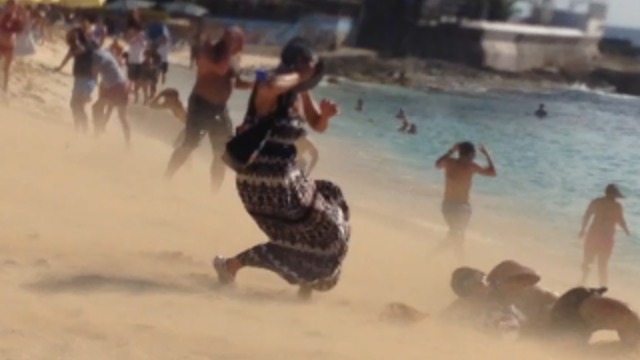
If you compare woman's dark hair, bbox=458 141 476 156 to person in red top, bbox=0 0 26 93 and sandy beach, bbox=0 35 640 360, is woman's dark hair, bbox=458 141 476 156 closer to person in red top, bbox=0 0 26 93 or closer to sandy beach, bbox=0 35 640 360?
sandy beach, bbox=0 35 640 360

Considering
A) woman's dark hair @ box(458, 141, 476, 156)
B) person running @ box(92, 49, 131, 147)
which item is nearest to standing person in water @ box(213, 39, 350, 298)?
woman's dark hair @ box(458, 141, 476, 156)

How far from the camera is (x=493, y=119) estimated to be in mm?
43625

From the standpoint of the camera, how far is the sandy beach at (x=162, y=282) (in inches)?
195

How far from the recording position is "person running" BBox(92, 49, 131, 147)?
11.5 m

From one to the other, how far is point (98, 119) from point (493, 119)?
32.4 meters

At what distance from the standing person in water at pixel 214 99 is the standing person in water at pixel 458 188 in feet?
5.43

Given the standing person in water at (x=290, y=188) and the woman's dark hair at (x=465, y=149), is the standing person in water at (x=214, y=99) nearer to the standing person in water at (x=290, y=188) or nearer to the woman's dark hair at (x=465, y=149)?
the woman's dark hair at (x=465, y=149)

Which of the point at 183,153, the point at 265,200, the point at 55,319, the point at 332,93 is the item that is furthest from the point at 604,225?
the point at 332,93

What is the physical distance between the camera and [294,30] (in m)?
55.3

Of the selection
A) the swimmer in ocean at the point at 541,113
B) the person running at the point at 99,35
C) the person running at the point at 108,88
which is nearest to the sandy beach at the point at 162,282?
the person running at the point at 108,88

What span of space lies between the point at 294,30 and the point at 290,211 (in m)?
50.1

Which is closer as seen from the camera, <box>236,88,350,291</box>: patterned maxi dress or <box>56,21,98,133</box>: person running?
<box>236,88,350,291</box>: patterned maxi dress

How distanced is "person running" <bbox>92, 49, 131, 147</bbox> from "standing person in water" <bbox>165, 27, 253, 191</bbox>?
2595 mm

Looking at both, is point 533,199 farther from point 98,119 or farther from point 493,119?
point 493,119
